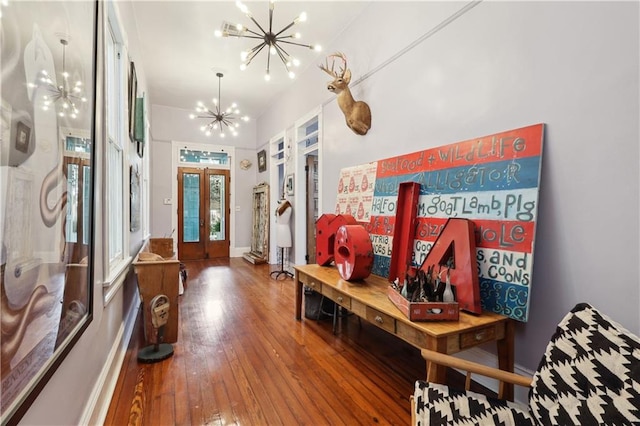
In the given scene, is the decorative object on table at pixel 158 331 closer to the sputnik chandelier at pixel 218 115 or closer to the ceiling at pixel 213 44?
the ceiling at pixel 213 44

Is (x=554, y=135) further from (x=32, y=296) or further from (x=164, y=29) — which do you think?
(x=164, y=29)

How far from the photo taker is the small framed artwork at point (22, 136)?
0.83 metres

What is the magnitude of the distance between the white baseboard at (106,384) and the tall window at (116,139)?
2.14ft

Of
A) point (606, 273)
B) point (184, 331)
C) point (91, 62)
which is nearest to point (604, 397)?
point (606, 273)

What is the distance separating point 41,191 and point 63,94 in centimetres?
46

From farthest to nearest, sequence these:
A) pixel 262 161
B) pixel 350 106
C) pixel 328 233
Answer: pixel 262 161 → pixel 350 106 → pixel 328 233

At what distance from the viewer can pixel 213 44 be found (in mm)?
4164

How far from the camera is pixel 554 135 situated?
1.76 meters

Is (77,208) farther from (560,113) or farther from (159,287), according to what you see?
(560,113)

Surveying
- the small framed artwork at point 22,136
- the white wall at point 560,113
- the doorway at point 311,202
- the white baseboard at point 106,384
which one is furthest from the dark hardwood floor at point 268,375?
the doorway at point 311,202

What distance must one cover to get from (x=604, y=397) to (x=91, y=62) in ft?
8.84

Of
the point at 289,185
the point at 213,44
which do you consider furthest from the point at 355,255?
the point at 213,44

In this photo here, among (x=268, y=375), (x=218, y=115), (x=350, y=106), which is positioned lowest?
(x=268, y=375)

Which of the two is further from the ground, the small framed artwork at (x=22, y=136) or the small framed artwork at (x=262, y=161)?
the small framed artwork at (x=262, y=161)
